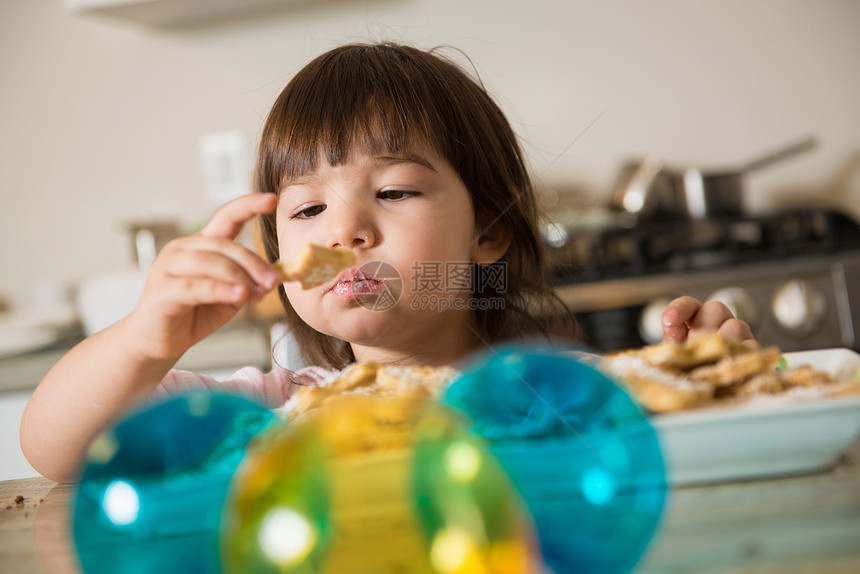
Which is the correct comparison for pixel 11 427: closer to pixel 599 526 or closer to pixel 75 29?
pixel 75 29

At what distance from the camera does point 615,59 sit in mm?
2211

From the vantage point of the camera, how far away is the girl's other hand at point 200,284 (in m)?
0.49

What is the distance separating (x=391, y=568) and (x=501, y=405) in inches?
3.5

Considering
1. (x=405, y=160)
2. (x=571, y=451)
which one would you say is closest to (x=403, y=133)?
(x=405, y=160)

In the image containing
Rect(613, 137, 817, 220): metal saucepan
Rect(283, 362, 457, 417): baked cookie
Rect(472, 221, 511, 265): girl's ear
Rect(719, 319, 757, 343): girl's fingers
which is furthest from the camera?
Rect(613, 137, 817, 220): metal saucepan

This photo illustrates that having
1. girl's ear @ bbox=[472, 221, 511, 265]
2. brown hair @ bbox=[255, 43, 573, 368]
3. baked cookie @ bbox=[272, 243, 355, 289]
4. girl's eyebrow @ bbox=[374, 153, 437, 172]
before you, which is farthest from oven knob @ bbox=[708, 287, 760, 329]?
baked cookie @ bbox=[272, 243, 355, 289]

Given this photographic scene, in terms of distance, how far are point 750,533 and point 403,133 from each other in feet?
2.13

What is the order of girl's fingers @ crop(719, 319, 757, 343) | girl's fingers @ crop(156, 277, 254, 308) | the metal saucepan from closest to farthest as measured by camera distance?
girl's fingers @ crop(156, 277, 254, 308), girl's fingers @ crop(719, 319, 757, 343), the metal saucepan

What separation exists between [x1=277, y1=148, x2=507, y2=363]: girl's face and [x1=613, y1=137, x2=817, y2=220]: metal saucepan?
124 centimetres

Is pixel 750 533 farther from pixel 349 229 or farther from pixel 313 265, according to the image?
pixel 349 229

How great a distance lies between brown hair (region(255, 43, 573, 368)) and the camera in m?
0.86

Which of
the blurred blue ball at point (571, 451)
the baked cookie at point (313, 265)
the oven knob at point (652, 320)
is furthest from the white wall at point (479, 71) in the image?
the blurred blue ball at point (571, 451)

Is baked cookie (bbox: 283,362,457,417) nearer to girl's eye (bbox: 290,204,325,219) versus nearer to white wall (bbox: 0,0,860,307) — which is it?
girl's eye (bbox: 290,204,325,219)

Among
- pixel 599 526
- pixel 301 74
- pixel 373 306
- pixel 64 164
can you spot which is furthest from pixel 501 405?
pixel 64 164
